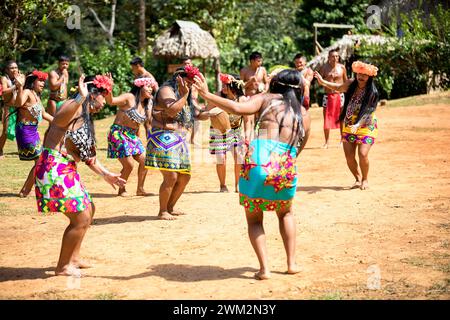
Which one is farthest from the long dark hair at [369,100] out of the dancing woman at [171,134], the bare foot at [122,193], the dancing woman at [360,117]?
the bare foot at [122,193]

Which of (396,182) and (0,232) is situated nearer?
(0,232)

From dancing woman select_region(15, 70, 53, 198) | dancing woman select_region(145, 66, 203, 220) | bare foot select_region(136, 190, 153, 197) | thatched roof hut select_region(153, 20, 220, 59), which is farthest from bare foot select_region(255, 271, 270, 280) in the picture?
thatched roof hut select_region(153, 20, 220, 59)

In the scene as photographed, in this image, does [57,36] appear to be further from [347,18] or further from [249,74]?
[249,74]

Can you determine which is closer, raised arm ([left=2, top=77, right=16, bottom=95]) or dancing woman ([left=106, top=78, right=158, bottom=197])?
dancing woman ([left=106, top=78, right=158, bottom=197])

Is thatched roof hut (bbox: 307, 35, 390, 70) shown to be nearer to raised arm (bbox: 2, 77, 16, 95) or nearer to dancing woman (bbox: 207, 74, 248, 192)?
raised arm (bbox: 2, 77, 16, 95)

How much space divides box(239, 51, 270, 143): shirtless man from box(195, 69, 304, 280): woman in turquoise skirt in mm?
4412

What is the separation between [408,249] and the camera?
6.52 meters

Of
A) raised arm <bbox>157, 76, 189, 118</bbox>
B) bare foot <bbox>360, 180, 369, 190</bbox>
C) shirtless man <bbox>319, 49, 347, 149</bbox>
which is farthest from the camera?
shirtless man <bbox>319, 49, 347, 149</bbox>

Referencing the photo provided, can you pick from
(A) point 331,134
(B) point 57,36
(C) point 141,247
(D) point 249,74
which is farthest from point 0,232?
(B) point 57,36

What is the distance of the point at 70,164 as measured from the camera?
5.73 m

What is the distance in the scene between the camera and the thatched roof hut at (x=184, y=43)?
21766 mm

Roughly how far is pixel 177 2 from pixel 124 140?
1663 centimetres

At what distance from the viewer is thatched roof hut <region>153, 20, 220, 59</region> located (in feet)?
71.4

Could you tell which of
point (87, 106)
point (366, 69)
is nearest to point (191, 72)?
point (87, 106)
